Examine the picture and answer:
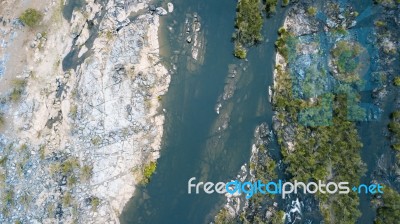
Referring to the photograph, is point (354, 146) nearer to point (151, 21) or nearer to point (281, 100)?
point (281, 100)

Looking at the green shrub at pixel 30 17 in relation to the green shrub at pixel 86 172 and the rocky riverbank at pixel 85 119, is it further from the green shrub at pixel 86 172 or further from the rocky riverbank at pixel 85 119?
the green shrub at pixel 86 172

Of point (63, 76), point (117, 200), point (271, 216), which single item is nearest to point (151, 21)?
point (63, 76)

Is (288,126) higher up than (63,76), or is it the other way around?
(63,76)

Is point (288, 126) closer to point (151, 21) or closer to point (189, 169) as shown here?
point (189, 169)

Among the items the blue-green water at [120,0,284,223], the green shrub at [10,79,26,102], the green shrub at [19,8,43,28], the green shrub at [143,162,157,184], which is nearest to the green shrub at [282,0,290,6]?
the blue-green water at [120,0,284,223]

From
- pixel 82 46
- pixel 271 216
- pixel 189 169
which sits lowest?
pixel 271 216

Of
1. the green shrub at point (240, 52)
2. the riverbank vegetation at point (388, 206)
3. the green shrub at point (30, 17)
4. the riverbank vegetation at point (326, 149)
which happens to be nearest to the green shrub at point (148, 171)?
the riverbank vegetation at point (326, 149)

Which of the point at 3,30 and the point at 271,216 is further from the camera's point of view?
the point at 3,30

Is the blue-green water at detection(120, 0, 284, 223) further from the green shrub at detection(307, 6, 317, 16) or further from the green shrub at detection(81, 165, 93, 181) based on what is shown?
the green shrub at detection(81, 165, 93, 181)
